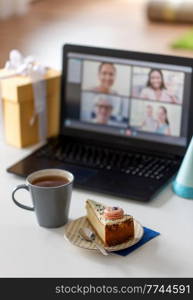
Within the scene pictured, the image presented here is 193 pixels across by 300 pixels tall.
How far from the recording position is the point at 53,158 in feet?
4.79

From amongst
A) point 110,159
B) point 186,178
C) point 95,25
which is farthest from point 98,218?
point 95,25

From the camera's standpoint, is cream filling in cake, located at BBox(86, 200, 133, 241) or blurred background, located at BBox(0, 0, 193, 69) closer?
cream filling in cake, located at BBox(86, 200, 133, 241)

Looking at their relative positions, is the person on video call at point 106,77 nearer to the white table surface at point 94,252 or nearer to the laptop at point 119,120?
the laptop at point 119,120

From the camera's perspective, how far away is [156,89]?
4.78 ft

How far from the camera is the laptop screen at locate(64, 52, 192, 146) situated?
1439mm

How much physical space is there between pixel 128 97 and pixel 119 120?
66 mm

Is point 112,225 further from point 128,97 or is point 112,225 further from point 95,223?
point 128,97

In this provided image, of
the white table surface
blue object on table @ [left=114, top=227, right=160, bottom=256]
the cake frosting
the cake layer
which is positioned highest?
the cake frosting

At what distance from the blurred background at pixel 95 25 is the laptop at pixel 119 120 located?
2247mm

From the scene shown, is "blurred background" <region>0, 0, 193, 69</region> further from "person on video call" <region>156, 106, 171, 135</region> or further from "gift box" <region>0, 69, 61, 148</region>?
"person on video call" <region>156, 106, 171, 135</region>

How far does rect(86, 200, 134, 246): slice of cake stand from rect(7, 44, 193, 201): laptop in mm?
204

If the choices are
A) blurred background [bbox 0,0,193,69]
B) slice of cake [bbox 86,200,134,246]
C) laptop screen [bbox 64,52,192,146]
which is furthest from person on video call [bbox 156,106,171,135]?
blurred background [bbox 0,0,193,69]

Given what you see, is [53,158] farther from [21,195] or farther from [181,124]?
[181,124]

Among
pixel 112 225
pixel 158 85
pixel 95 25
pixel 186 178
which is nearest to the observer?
pixel 112 225
